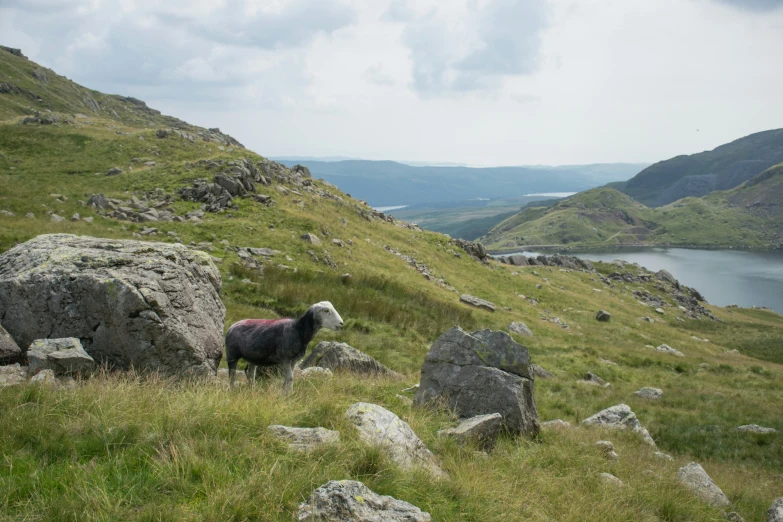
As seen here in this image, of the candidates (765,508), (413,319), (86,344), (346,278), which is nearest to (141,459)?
(86,344)

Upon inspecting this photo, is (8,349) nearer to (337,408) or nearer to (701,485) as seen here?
(337,408)

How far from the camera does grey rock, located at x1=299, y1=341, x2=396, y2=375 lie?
38.5 feet

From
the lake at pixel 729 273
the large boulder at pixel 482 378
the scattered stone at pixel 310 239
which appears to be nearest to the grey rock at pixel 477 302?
the scattered stone at pixel 310 239

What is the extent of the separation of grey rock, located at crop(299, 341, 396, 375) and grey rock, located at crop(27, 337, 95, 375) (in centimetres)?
563

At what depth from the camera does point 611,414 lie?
1312 cm

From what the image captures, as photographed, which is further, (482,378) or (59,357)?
(482,378)

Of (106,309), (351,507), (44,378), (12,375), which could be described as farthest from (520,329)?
(12,375)

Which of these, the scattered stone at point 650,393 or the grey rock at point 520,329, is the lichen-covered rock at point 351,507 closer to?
the scattered stone at point 650,393

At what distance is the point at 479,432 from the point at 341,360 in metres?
5.24

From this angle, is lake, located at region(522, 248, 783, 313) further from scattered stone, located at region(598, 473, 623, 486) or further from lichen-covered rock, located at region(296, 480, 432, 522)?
lichen-covered rock, located at region(296, 480, 432, 522)

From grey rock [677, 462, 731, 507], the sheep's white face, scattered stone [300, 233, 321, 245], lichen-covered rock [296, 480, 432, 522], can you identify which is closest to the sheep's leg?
the sheep's white face

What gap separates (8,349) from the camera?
7.77 metres

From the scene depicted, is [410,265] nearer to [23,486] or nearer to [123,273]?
[123,273]

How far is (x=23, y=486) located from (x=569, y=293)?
174 feet
